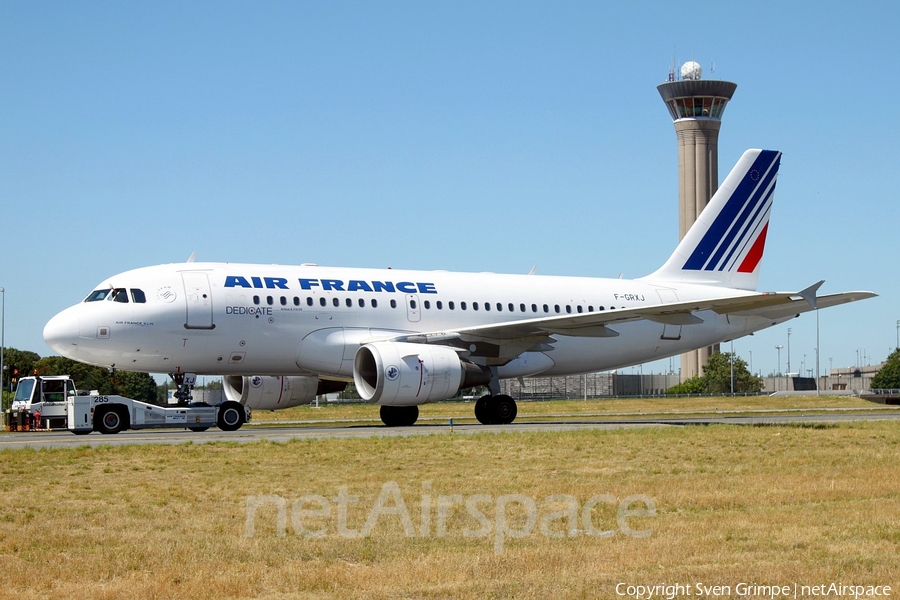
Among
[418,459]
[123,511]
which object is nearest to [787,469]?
[418,459]

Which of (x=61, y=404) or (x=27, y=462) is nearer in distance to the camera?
(x=27, y=462)

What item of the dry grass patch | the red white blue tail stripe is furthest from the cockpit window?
the red white blue tail stripe

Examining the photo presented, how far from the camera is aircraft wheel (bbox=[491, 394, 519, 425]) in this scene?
102 feet

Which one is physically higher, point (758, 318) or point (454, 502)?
point (758, 318)

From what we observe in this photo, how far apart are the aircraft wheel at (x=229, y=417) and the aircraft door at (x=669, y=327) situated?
13385 mm

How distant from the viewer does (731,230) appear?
36500 millimetres

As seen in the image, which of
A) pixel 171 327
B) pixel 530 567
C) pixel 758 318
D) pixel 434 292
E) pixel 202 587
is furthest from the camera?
pixel 758 318

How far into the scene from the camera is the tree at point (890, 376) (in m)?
125

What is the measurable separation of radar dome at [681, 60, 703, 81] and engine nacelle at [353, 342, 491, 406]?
112396mm

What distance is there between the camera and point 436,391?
27.9 m

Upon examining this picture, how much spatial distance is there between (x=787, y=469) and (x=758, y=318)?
61.4ft

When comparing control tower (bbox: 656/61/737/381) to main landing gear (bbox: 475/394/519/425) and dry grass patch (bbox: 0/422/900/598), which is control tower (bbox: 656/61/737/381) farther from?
dry grass patch (bbox: 0/422/900/598)

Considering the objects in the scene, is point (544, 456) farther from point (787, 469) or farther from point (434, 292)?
point (434, 292)

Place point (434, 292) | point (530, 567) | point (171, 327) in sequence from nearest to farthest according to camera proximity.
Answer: point (530, 567) < point (171, 327) < point (434, 292)
